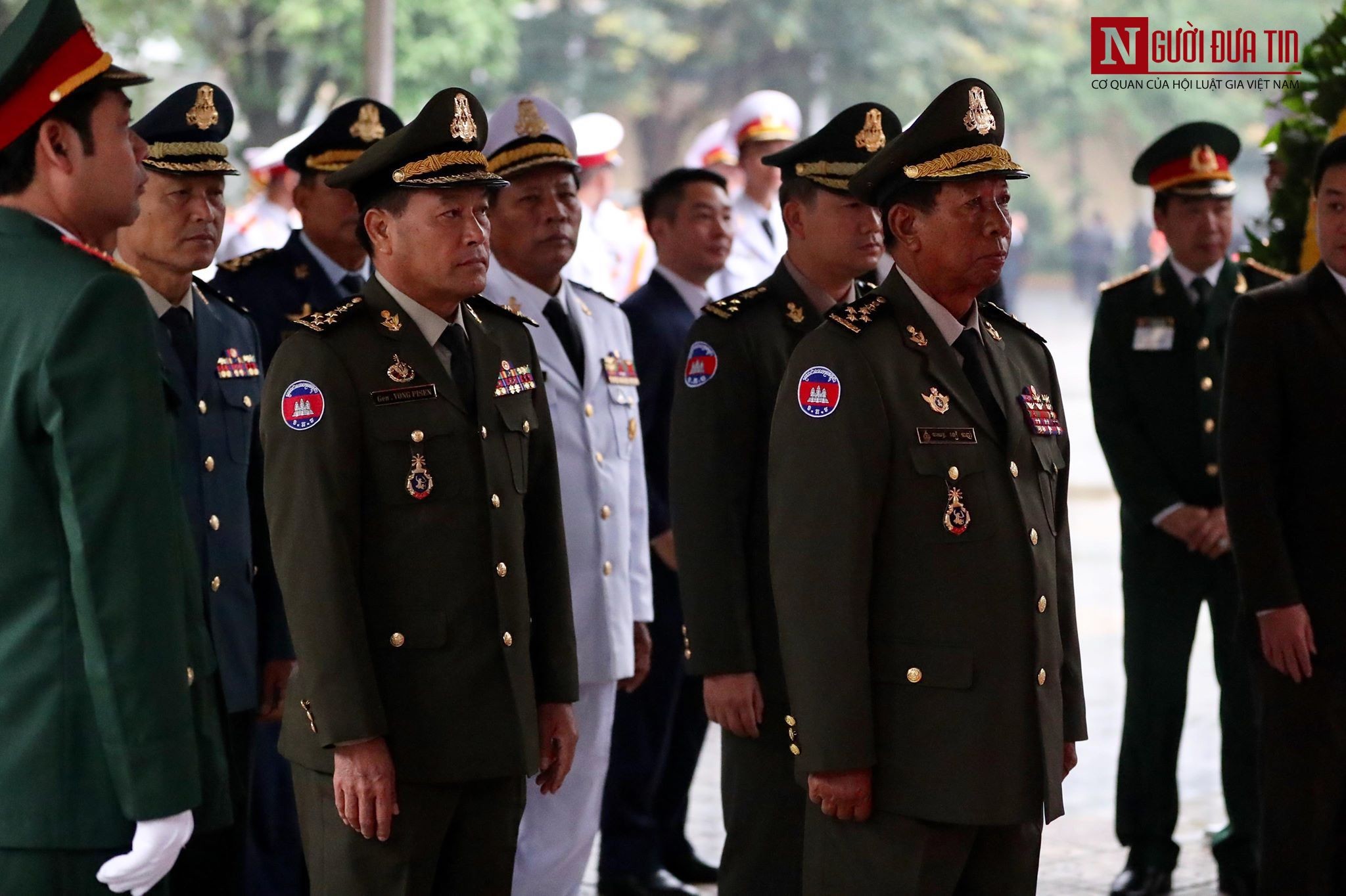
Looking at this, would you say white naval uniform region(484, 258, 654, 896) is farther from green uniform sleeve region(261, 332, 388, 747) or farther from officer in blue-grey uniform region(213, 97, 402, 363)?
green uniform sleeve region(261, 332, 388, 747)

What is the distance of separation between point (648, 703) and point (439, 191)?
220 cm

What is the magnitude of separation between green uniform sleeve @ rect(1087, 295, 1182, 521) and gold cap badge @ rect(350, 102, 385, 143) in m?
1.99

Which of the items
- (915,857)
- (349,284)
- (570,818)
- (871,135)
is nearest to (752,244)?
(349,284)

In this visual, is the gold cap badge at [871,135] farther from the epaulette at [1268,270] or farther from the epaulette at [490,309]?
the epaulette at [1268,270]

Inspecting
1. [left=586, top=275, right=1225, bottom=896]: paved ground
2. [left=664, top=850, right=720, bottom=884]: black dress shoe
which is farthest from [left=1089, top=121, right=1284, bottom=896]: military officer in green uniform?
[left=664, top=850, right=720, bottom=884]: black dress shoe

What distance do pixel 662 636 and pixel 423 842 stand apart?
203 cm

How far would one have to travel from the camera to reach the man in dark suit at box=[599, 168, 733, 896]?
4.55 metres

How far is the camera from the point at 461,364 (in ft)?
9.52

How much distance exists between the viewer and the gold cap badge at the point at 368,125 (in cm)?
444

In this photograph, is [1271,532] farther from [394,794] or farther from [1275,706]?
[394,794]

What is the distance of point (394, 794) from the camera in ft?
8.79

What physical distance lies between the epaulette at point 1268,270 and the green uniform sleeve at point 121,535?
339 centimetres

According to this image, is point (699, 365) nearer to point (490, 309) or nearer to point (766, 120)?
point (490, 309)

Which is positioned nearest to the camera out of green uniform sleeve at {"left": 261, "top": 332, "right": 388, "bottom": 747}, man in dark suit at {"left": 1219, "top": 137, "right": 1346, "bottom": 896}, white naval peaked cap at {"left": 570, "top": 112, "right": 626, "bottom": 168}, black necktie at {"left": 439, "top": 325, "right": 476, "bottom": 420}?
green uniform sleeve at {"left": 261, "top": 332, "right": 388, "bottom": 747}
